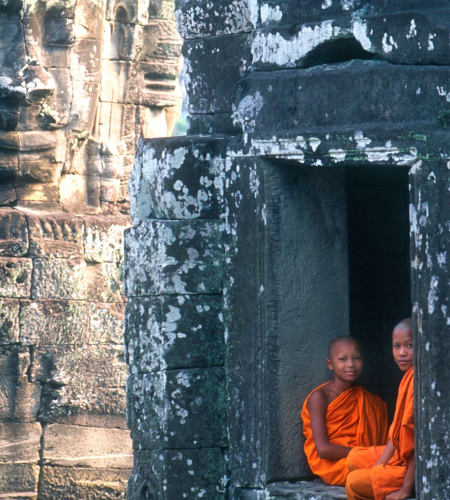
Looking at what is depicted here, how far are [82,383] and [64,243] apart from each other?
1.11m

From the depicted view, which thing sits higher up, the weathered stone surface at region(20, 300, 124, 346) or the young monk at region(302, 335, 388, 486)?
the weathered stone surface at region(20, 300, 124, 346)

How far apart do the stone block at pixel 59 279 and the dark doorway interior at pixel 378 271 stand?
348cm

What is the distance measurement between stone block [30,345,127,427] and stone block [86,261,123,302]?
0.40 meters

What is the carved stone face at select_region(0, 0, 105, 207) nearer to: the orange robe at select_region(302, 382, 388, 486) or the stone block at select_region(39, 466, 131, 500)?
the stone block at select_region(39, 466, 131, 500)

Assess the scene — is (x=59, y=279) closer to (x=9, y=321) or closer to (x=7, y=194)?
(x=9, y=321)

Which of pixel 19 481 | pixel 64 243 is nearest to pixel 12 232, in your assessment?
pixel 64 243

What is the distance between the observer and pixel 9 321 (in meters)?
8.50

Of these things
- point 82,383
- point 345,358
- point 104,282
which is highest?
point 104,282

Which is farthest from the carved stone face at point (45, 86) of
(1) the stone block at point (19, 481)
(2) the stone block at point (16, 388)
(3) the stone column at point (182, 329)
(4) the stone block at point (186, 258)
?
(4) the stone block at point (186, 258)

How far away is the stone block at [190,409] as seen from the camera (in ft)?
17.1

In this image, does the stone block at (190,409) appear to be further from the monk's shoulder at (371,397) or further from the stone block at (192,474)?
the monk's shoulder at (371,397)

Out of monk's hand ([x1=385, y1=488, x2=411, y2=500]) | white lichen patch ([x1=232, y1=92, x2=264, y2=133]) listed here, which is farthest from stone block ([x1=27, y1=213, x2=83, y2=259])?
monk's hand ([x1=385, y1=488, x2=411, y2=500])

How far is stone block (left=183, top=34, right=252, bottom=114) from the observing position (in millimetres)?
5332

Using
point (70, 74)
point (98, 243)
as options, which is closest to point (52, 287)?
point (98, 243)
